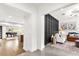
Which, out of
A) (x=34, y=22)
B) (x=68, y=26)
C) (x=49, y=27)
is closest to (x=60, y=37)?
(x=68, y=26)

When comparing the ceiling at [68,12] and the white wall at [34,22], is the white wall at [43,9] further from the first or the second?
the ceiling at [68,12]

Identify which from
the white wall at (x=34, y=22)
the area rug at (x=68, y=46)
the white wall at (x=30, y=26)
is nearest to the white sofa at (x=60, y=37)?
the area rug at (x=68, y=46)

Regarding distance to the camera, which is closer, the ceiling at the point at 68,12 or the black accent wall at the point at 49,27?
the ceiling at the point at 68,12

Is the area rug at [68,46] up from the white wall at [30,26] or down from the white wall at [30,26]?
down

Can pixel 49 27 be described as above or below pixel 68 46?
above

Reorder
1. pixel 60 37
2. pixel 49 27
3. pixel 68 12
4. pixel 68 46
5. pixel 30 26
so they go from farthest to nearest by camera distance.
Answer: pixel 49 27 → pixel 30 26 → pixel 68 46 → pixel 60 37 → pixel 68 12

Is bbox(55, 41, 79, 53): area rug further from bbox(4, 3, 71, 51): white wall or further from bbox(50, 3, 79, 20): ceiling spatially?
bbox(50, 3, 79, 20): ceiling

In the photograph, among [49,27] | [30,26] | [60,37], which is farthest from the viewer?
[49,27]

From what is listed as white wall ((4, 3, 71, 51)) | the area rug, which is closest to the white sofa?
the area rug

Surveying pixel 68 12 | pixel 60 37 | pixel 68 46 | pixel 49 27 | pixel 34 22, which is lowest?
pixel 68 46

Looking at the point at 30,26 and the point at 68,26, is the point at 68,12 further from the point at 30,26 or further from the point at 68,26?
the point at 30,26

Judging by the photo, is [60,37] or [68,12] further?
[60,37]

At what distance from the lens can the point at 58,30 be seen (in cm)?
203

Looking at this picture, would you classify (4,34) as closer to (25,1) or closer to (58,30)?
(25,1)
